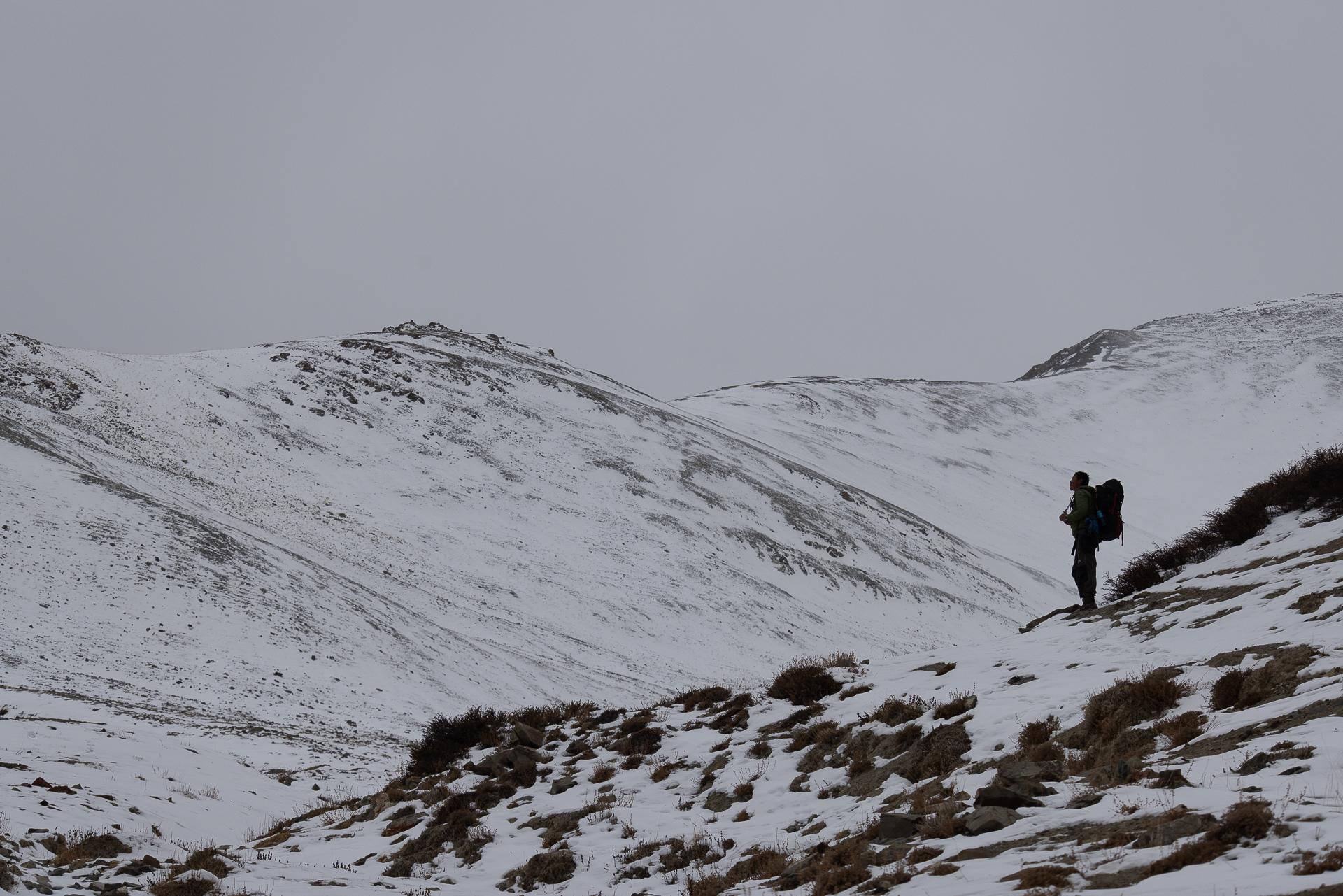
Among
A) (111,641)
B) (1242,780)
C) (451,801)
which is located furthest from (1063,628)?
(111,641)

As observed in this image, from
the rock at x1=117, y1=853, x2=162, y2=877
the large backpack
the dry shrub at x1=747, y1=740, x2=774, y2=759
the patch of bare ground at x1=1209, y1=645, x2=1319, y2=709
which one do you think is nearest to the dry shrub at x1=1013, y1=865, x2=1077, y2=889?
the patch of bare ground at x1=1209, y1=645, x2=1319, y2=709

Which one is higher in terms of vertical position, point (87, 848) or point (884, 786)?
point (884, 786)

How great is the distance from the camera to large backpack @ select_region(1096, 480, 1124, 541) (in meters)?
15.4

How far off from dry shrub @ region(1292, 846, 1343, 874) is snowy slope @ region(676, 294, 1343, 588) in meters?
62.3

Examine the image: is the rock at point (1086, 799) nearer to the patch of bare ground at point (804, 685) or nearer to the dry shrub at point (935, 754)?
the dry shrub at point (935, 754)

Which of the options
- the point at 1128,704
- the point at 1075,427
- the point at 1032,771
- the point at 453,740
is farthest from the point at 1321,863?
the point at 1075,427

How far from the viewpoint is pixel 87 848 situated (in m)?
10.1

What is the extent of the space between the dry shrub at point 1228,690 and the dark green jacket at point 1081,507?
632 cm

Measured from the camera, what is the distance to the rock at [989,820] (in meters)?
7.70

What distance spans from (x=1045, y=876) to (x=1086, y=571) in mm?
10162

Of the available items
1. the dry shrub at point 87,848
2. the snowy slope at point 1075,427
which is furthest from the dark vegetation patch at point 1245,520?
the snowy slope at point 1075,427

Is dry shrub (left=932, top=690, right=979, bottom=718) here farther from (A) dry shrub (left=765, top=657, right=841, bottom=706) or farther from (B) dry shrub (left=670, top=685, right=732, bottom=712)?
(B) dry shrub (left=670, top=685, right=732, bottom=712)

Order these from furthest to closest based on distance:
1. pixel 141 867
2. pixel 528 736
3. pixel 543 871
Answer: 1. pixel 528 736
2. pixel 543 871
3. pixel 141 867

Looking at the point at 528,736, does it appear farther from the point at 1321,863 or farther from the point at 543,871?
the point at 1321,863
